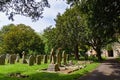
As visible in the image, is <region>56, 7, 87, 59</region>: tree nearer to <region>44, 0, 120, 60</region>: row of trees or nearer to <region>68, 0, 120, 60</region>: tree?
<region>44, 0, 120, 60</region>: row of trees

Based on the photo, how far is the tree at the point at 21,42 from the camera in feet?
201

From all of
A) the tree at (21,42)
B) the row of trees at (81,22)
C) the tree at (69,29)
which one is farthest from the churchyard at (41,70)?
the tree at (21,42)

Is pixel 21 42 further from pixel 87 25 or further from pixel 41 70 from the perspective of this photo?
pixel 41 70


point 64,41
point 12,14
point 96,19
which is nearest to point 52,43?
point 64,41

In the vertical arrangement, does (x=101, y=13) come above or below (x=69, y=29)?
below

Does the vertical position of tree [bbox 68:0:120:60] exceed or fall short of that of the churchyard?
it exceeds it

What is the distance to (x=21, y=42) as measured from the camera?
62656 millimetres

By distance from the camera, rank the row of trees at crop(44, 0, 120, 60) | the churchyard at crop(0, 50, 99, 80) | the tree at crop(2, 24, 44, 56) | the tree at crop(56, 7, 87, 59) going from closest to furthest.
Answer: the churchyard at crop(0, 50, 99, 80) → the row of trees at crop(44, 0, 120, 60) → the tree at crop(56, 7, 87, 59) → the tree at crop(2, 24, 44, 56)

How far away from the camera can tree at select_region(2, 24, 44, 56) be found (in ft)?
201

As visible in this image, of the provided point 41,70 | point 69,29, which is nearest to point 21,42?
point 69,29

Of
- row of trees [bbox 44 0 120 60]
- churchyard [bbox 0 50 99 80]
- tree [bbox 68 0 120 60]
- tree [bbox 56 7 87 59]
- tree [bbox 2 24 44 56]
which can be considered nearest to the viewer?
churchyard [bbox 0 50 99 80]

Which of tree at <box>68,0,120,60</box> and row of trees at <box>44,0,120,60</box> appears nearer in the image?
tree at <box>68,0,120,60</box>

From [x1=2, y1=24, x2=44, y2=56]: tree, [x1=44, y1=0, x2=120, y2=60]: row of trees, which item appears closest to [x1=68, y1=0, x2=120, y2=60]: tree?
[x1=44, y1=0, x2=120, y2=60]: row of trees

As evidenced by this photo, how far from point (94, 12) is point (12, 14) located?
29.8ft
